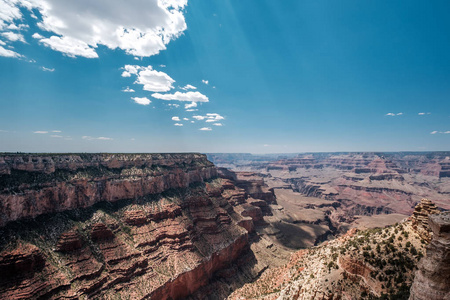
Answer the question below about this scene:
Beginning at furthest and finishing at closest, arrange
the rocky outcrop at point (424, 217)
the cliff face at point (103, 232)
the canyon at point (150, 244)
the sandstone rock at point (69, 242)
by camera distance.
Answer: the sandstone rock at point (69, 242)
the cliff face at point (103, 232)
the canyon at point (150, 244)
the rocky outcrop at point (424, 217)

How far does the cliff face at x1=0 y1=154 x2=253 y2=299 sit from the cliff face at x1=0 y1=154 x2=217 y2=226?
7.9 inches

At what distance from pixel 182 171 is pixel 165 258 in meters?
39.7

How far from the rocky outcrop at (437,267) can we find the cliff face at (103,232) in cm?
4956

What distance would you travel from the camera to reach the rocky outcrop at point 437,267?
12.5 meters

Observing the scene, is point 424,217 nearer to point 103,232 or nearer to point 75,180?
point 103,232

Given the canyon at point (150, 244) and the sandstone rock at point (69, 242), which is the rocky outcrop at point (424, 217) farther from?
the sandstone rock at point (69, 242)

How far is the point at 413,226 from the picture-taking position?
25.5 m

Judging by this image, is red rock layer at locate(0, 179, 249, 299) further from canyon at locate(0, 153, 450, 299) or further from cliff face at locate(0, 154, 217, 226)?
cliff face at locate(0, 154, 217, 226)

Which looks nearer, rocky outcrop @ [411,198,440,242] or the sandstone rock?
rocky outcrop @ [411,198,440,242]

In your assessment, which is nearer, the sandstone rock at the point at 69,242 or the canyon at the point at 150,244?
the canyon at the point at 150,244

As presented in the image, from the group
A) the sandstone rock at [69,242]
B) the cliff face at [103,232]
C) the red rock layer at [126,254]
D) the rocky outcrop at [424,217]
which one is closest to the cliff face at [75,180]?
the cliff face at [103,232]

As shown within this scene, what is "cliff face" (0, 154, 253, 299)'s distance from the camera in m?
40.3

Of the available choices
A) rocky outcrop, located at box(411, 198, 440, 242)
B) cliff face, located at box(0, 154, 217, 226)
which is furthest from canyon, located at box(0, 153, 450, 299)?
cliff face, located at box(0, 154, 217, 226)

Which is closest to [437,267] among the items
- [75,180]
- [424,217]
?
[424,217]
